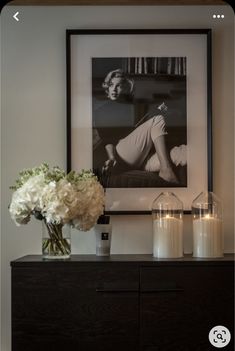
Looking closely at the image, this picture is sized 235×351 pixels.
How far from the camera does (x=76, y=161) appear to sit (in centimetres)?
225

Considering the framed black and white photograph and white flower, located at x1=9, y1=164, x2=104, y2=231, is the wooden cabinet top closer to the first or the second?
white flower, located at x1=9, y1=164, x2=104, y2=231

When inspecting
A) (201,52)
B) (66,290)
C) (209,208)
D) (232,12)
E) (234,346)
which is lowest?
(234,346)

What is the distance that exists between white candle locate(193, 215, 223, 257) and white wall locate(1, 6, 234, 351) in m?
0.21

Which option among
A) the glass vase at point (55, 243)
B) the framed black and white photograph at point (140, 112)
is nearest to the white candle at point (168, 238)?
the framed black and white photograph at point (140, 112)

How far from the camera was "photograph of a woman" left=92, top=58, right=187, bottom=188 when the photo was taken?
2.24 meters

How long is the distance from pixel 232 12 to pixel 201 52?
221 millimetres

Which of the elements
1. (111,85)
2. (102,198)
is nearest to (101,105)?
(111,85)

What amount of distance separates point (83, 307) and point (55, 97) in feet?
2.95

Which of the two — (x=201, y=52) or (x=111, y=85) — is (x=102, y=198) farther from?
(x=201, y=52)

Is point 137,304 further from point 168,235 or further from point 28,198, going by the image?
point 28,198

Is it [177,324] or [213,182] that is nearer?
[177,324]

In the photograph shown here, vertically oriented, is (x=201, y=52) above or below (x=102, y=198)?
above

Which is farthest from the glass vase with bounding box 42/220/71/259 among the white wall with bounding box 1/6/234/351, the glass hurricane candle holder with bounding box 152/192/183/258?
the glass hurricane candle holder with bounding box 152/192/183/258

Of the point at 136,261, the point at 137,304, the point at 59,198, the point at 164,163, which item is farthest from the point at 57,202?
the point at 164,163
